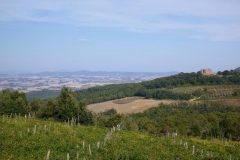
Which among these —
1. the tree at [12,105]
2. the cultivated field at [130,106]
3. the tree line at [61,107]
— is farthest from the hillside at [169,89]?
the tree at [12,105]

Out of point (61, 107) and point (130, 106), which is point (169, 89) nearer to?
point (130, 106)

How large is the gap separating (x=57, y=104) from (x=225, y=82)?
82514 mm

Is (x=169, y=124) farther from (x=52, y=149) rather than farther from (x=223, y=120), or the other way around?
(x=52, y=149)

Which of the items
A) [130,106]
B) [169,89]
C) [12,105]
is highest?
[12,105]

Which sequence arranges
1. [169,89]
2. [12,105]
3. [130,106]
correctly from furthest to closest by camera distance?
[169,89] → [130,106] → [12,105]

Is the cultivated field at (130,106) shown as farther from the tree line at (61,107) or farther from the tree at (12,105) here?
the tree line at (61,107)

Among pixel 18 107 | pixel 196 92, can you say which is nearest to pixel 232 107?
pixel 196 92

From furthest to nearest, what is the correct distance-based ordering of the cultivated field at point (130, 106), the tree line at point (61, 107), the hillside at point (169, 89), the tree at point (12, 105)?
1. the hillside at point (169, 89)
2. the cultivated field at point (130, 106)
3. the tree at point (12, 105)
4. the tree line at point (61, 107)

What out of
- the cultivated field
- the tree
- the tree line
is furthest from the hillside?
the tree

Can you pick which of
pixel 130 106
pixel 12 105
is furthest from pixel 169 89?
pixel 12 105

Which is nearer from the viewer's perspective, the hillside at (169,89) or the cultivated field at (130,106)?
the cultivated field at (130,106)

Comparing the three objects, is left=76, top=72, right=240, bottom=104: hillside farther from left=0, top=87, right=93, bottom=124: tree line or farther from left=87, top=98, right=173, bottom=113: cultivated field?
left=0, top=87, right=93, bottom=124: tree line

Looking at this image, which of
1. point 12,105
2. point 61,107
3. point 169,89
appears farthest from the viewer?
point 169,89

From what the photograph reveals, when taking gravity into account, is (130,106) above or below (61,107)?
below
